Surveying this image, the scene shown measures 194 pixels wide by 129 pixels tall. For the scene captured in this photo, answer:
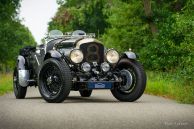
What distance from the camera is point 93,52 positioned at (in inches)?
659

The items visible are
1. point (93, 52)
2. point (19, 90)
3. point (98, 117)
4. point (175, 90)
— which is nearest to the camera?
point (98, 117)

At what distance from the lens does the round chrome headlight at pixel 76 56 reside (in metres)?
16.2

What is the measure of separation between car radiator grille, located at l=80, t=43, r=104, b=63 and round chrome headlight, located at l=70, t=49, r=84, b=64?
307mm

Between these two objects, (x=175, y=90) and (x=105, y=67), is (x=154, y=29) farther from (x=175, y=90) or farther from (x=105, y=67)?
(x=105, y=67)

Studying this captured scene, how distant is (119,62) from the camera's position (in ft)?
56.1

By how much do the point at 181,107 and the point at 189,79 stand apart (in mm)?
2721

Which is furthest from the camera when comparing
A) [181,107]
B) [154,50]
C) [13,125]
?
[154,50]

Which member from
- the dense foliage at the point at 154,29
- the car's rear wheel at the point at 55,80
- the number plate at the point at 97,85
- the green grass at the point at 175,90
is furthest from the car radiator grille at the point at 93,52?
the dense foliage at the point at 154,29

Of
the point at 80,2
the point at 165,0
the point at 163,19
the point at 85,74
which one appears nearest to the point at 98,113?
the point at 85,74

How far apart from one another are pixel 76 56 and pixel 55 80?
2.66 ft

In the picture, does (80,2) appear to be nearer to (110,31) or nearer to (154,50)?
(110,31)

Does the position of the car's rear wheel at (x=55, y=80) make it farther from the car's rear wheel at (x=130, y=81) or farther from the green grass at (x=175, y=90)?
the green grass at (x=175, y=90)

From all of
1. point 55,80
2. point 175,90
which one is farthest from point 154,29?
point 55,80

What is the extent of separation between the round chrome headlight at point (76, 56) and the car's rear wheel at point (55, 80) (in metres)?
0.42
